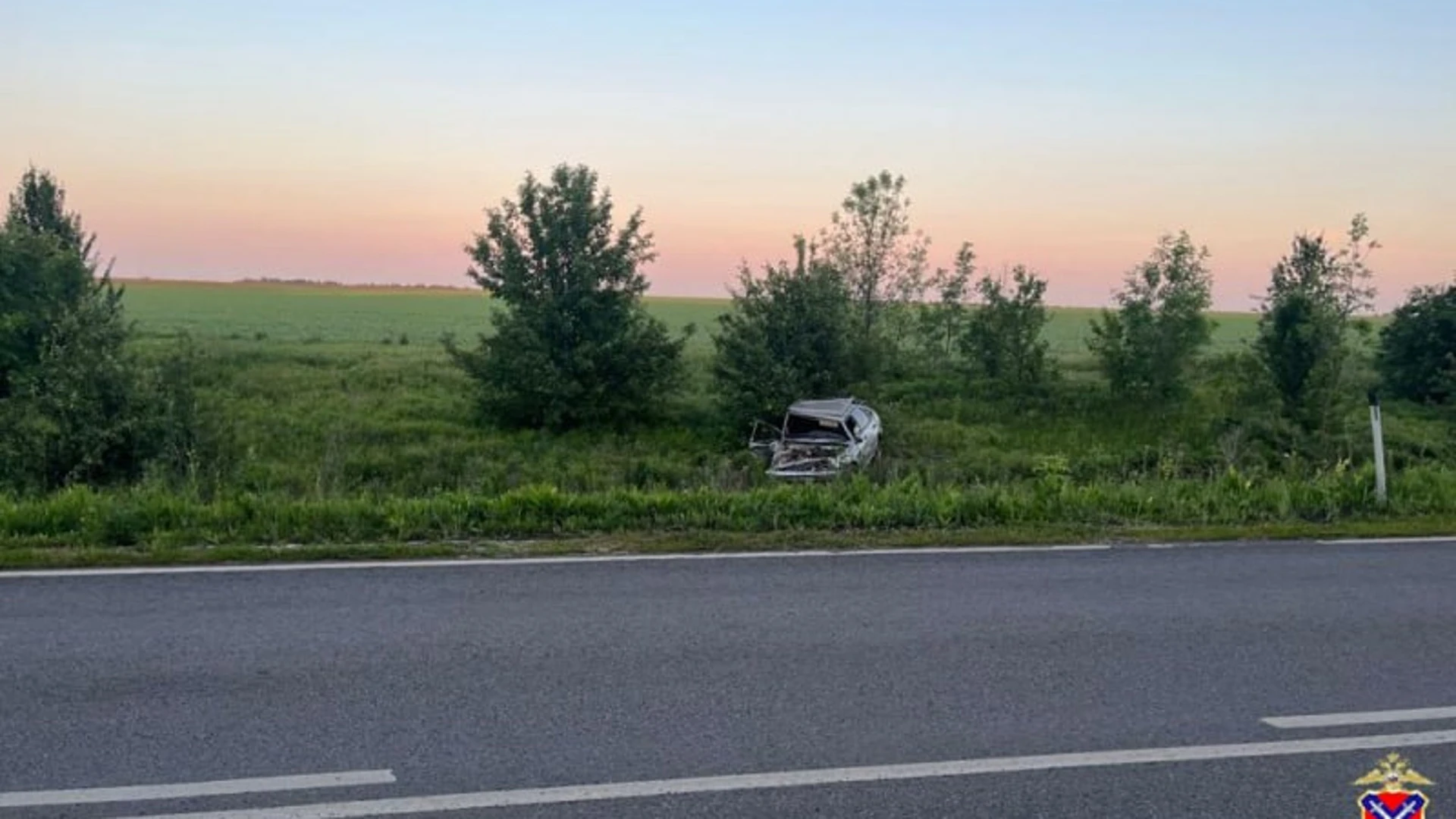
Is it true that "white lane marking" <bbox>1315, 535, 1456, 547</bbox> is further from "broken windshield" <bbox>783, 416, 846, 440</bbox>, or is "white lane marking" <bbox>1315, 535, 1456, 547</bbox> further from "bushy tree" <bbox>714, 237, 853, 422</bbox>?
"bushy tree" <bbox>714, 237, 853, 422</bbox>

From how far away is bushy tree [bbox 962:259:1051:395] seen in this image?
27.2 metres

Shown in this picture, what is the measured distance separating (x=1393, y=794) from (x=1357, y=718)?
0.91 metres

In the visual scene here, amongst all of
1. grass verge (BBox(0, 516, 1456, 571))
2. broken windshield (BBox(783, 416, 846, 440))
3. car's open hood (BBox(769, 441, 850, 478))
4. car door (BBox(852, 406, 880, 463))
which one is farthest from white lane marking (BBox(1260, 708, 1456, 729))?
broken windshield (BBox(783, 416, 846, 440))

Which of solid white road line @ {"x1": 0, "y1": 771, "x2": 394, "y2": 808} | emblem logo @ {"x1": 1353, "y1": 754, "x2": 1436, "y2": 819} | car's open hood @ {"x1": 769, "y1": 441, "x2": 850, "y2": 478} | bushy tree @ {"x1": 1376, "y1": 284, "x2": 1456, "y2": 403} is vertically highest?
bushy tree @ {"x1": 1376, "y1": 284, "x2": 1456, "y2": 403}

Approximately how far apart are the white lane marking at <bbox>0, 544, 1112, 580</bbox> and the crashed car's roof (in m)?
9.54

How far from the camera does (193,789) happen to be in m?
3.89

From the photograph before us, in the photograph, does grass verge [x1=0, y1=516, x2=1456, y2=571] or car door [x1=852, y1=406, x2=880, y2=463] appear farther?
car door [x1=852, y1=406, x2=880, y2=463]

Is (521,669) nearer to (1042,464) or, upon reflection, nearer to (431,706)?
(431,706)

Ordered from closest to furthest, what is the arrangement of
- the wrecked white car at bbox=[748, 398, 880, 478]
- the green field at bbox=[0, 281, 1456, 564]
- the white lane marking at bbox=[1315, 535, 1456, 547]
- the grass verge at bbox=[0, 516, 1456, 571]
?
the grass verge at bbox=[0, 516, 1456, 571]
the green field at bbox=[0, 281, 1456, 564]
the white lane marking at bbox=[1315, 535, 1456, 547]
the wrecked white car at bbox=[748, 398, 880, 478]

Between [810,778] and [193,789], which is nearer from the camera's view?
[193,789]

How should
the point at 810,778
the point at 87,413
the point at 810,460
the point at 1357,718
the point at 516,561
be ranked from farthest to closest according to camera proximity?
the point at 810,460
the point at 87,413
the point at 516,561
the point at 1357,718
the point at 810,778

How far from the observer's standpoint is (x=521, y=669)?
5289 millimetres

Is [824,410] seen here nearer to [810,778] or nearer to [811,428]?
[811,428]

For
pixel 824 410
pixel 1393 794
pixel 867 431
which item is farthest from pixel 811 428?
pixel 1393 794
